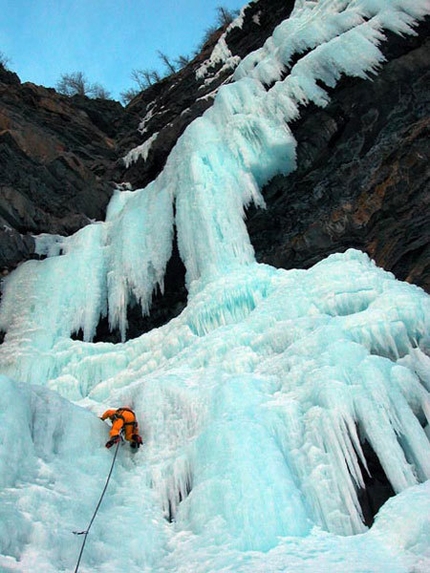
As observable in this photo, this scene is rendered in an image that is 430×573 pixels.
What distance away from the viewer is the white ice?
145 inches

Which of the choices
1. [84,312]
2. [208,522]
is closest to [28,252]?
[84,312]

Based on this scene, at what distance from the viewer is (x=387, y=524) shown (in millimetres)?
3594

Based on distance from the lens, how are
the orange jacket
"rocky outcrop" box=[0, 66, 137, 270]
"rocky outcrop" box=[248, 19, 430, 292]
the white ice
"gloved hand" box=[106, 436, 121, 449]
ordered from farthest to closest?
"rocky outcrop" box=[0, 66, 137, 270] → "rocky outcrop" box=[248, 19, 430, 292] → the orange jacket → "gloved hand" box=[106, 436, 121, 449] → the white ice

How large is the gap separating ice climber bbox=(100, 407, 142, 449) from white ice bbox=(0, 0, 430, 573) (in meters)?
0.15

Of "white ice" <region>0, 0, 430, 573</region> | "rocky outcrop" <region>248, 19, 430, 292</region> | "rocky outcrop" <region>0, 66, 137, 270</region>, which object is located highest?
"rocky outcrop" <region>0, 66, 137, 270</region>

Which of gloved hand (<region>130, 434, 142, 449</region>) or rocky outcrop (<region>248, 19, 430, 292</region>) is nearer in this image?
gloved hand (<region>130, 434, 142, 449</region>)

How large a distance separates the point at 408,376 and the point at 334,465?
120cm

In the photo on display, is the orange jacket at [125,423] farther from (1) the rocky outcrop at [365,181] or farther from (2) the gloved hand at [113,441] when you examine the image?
(1) the rocky outcrop at [365,181]

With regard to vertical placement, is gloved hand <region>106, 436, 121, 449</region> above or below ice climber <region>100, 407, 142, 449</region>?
below

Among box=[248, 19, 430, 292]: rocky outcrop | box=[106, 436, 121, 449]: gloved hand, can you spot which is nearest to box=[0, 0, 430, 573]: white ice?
box=[106, 436, 121, 449]: gloved hand

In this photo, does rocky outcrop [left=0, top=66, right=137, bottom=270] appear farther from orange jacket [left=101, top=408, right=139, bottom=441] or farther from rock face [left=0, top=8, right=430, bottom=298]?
orange jacket [left=101, top=408, right=139, bottom=441]

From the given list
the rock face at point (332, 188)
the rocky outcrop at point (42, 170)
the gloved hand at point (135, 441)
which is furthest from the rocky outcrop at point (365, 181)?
the rocky outcrop at point (42, 170)

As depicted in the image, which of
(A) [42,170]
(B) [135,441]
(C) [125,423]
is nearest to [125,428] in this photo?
(C) [125,423]

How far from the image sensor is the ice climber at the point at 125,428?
511cm
